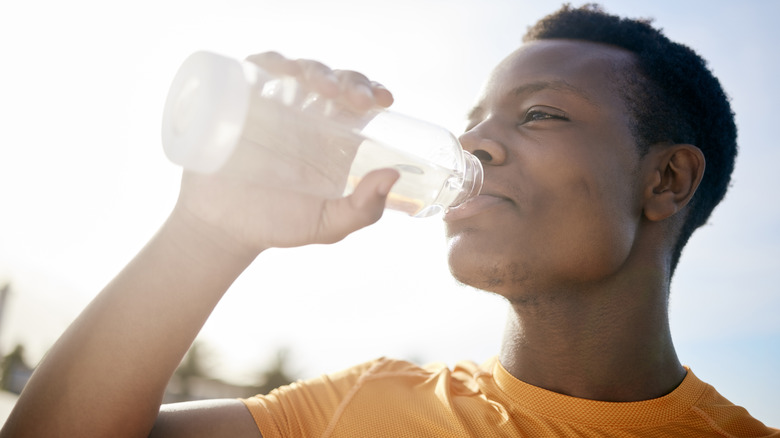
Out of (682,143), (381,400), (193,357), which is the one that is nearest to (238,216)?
(381,400)

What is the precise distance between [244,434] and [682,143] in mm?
1861

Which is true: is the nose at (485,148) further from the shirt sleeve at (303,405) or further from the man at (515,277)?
the shirt sleeve at (303,405)

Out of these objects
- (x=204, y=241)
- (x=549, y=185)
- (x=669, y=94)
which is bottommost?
(x=204, y=241)

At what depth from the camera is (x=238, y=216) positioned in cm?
146

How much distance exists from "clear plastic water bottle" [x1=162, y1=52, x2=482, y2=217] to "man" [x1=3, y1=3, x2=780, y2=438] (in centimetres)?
10

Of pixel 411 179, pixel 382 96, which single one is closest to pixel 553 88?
pixel 411 179

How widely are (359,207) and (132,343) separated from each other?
0.65 meters

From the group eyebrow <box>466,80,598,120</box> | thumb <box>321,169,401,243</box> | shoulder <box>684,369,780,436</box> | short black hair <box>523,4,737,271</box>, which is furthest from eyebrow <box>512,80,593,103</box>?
shoulder <box>684,369,780,436</box>

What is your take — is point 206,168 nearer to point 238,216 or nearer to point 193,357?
point 238,216

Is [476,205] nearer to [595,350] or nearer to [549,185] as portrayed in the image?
[549,185]

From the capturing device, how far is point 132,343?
1.43 meters

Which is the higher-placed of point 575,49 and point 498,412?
point 575,49

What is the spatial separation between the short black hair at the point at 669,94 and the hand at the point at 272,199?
1.18 meters

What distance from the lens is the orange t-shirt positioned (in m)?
1.78
